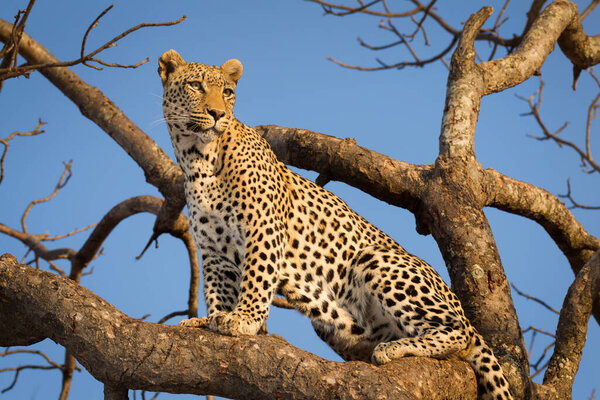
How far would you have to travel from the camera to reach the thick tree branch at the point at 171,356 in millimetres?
4348

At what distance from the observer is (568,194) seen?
28.8 ft

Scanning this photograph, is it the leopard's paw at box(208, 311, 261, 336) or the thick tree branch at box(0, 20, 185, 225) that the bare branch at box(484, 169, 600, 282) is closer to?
the leopard's paw at box(208, 311, 261, 336)

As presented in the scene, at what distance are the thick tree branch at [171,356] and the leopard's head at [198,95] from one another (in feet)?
5.95

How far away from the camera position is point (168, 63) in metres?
6.16

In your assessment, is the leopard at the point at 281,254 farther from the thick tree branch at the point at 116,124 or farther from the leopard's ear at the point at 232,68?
the thick tree branch at the point at 116,124

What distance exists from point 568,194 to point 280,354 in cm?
563

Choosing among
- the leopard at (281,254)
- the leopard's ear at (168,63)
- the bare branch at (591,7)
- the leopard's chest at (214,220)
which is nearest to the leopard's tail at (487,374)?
the leopard at (281,254)

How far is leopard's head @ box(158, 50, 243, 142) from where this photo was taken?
18.8ft

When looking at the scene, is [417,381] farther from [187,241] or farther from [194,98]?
[187,241]

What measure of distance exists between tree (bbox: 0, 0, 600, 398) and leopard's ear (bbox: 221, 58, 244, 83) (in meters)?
1.53

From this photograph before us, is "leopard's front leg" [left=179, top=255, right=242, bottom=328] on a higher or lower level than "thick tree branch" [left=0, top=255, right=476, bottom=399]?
higher

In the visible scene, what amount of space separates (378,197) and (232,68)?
2618 millimetres

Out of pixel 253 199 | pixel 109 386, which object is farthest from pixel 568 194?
pixel 109 386

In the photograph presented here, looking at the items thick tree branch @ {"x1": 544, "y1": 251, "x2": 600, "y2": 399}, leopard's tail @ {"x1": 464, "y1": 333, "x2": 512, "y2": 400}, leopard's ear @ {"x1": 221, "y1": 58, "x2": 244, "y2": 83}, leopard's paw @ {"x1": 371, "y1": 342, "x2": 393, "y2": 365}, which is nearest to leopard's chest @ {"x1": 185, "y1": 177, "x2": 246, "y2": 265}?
leopard's ear @ {"x1": 221, "y1": 58, "x2": 244, "y2": 83}
